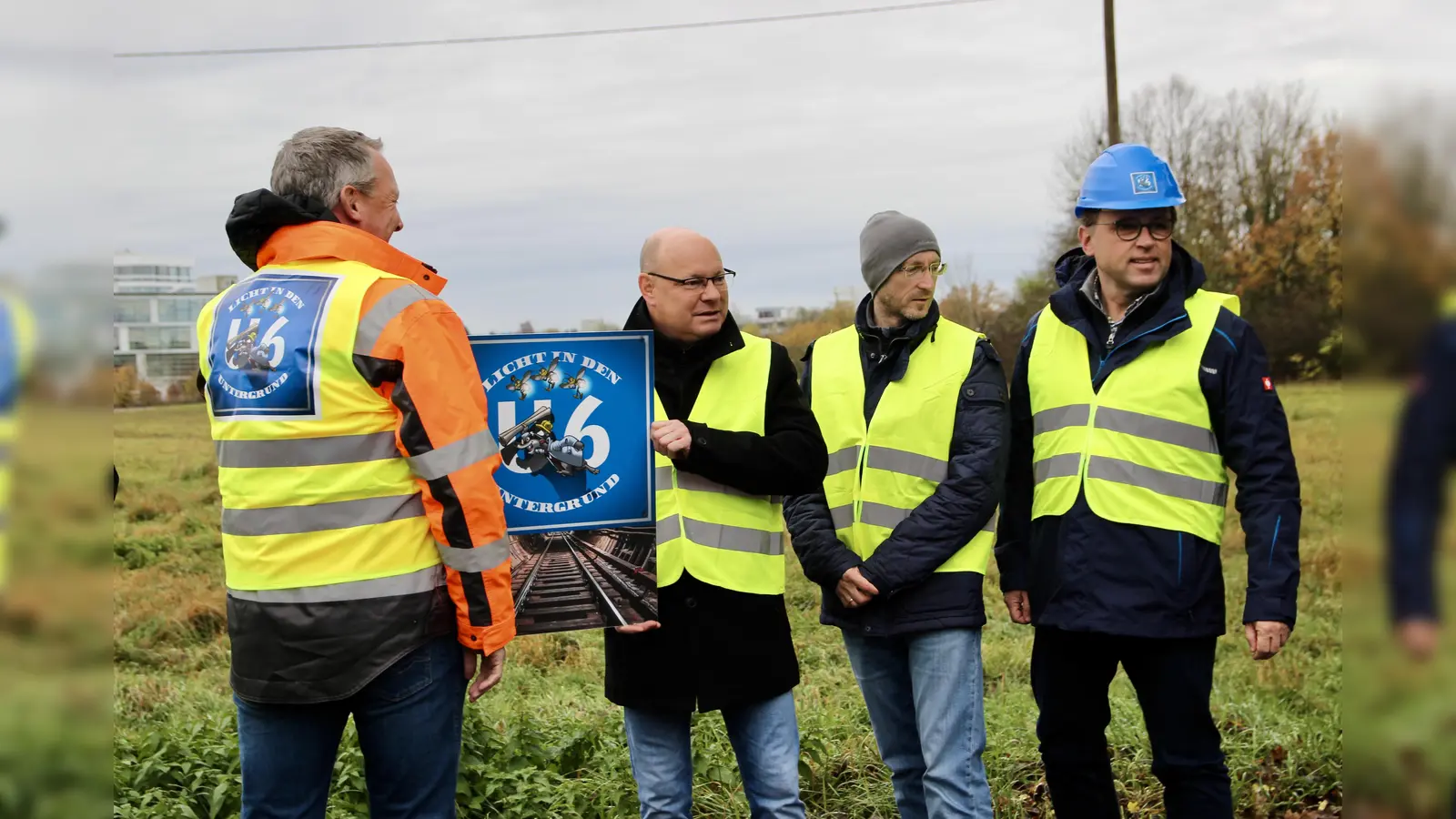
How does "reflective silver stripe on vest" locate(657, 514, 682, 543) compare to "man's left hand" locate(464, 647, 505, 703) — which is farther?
"reflective silver stripe on vest" locate(657, 514, 682, 543)

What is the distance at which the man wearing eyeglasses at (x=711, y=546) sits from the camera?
334 centimetres

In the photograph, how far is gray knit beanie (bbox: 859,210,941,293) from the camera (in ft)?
12.4

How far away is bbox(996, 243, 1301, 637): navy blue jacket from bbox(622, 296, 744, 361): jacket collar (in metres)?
1.09

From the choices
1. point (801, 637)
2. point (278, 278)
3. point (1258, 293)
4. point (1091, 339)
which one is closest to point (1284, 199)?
point (1258, 293)

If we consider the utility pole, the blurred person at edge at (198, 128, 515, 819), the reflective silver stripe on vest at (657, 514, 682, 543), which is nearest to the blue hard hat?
the reflective silver stripe on vest at (657, 514, 682, 543)

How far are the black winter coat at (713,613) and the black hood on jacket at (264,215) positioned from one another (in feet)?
3.18

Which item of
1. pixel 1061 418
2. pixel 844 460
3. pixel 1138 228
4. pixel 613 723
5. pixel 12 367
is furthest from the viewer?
pixel 613 723

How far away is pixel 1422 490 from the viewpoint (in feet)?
2.28

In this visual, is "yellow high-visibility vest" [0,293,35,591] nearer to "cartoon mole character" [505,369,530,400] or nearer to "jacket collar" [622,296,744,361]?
"cartoon mole character" [505,369,530,400]

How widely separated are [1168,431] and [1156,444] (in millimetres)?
49

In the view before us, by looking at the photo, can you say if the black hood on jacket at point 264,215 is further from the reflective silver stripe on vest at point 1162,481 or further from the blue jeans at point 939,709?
the reflective silver stripe on vest at point 1162,481

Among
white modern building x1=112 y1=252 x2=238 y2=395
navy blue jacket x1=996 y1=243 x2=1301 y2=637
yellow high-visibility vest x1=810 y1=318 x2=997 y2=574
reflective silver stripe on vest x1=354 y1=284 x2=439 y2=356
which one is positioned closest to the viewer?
reflective silver stripe on vest x1=354 y1=284 x2=439 y2=356

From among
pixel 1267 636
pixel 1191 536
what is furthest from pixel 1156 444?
pixel 1267 636

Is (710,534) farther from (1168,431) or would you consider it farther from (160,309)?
(160,309)
